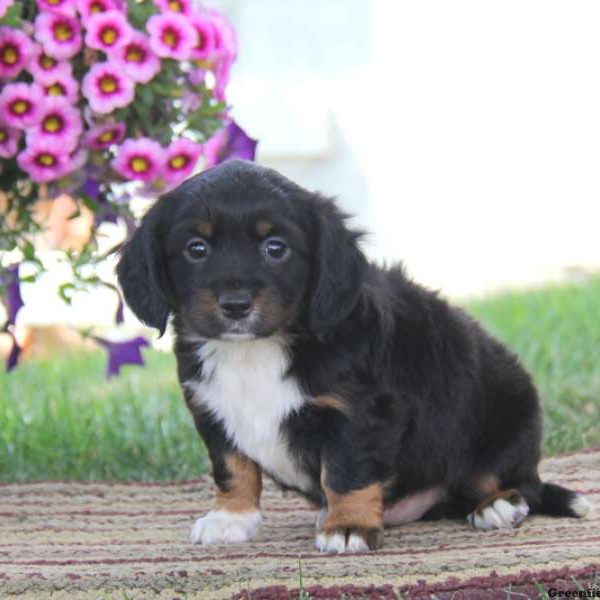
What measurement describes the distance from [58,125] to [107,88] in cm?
21

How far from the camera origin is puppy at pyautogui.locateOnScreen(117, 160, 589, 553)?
3.84 metres

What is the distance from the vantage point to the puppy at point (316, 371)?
3842 mm

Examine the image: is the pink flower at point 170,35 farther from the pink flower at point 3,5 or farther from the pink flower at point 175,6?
the pink flower at point 3,5

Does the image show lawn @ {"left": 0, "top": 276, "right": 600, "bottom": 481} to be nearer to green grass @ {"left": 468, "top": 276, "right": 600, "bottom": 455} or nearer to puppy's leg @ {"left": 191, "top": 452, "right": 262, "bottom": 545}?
green grass @ {"left": 468, "top": 276, "right": 600, "bottom": 455}

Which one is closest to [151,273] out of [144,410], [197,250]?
[197,250]

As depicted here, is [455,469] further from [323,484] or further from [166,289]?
[166,289]

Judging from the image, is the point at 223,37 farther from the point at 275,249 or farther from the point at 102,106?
the point at 275,249

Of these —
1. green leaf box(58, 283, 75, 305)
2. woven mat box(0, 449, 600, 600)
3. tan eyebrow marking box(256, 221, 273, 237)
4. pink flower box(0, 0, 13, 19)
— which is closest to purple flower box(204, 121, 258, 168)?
green leaf box(58, 283, 75, 305)

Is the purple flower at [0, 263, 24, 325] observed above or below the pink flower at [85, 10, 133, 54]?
below

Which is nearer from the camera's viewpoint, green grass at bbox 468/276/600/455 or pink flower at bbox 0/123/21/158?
pink flower at bbox 0/123/21/158

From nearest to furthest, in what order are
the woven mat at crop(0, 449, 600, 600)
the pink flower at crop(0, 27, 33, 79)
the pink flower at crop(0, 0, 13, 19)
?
the woven mat at crop(0, 449, 600, 600) → the pink flower at crop(0, 0, 13, 19) → the pink flower at crop(0, 27, 33, 79)

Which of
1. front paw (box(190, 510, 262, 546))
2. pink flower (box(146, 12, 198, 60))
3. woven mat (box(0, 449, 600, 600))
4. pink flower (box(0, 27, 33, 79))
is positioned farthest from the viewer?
pink flower (box(146, 12, 198, 60))

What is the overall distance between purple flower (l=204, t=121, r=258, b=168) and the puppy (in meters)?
1.19

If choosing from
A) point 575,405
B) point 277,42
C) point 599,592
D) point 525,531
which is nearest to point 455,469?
point 525,531
